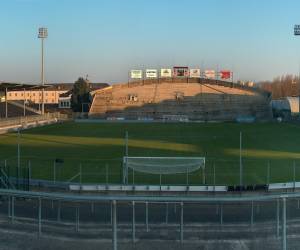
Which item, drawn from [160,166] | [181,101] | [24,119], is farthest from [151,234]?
[181,101]

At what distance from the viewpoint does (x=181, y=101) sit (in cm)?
11544

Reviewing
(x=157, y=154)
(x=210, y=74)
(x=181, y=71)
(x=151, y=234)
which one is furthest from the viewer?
(x=210, y=74)

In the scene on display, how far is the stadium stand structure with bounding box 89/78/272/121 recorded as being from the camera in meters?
112

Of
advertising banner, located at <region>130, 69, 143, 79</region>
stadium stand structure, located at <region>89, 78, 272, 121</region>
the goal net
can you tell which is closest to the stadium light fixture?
stadium stand structure, located at <region>89, 78, 272, 121</region>

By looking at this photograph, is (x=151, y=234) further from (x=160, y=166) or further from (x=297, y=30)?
(x=297, y=30)

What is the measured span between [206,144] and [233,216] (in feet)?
98.4

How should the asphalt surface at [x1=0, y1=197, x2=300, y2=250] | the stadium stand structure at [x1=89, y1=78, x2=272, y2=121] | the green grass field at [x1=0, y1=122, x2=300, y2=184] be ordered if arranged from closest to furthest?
the asphalt surface at [x1=0, y1=197, x2=300, y2=250] < the green grass field at [x1=0, y1=122, x2=300, y2=184] < the stadium stand structure at [x1=89, y1=78, x2=272, y2=121]

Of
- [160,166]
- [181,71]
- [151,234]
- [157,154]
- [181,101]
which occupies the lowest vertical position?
[157,154]

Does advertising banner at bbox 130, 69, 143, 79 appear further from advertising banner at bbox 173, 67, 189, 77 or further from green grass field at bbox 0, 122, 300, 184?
green grass field at bbox 0, 122, 300, 184

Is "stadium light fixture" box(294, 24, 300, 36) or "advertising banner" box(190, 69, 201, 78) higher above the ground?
"stadium light fixture" box(294, 24, 300, 36)

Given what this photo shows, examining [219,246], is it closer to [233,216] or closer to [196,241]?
Result: [196,241]

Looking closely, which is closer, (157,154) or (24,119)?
(157,154)

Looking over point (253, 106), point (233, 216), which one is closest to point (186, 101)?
point (253, 106)

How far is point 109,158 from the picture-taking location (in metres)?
34.5
